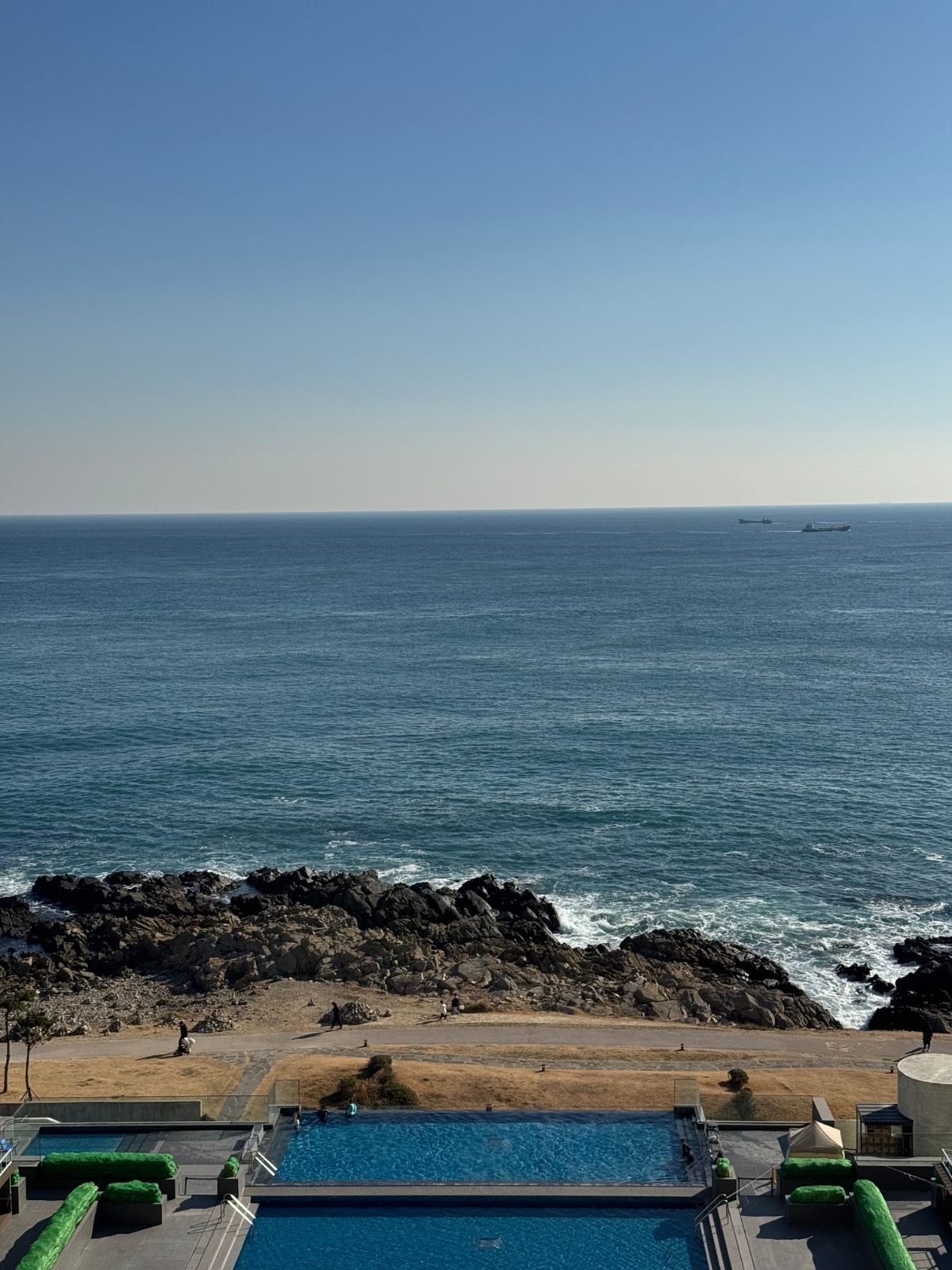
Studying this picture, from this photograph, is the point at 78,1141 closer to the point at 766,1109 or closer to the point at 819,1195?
the point at 766,1109

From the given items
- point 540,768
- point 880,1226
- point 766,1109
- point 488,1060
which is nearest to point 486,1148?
point 488,1060

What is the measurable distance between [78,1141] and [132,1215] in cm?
523

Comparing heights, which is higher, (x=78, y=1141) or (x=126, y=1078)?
(x=78, y=1141)

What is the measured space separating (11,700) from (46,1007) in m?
58.4

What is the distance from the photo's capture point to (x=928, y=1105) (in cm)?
3161

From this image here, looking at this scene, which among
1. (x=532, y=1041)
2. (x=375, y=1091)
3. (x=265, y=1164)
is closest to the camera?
(x=265, y=1164)

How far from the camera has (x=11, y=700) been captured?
103 m

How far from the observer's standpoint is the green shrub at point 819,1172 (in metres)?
30.0

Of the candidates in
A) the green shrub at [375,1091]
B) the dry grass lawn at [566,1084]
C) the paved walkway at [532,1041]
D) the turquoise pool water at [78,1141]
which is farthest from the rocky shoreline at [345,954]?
the turquoise pool water at [78,1141]

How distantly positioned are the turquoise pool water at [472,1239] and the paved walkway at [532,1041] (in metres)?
11.6

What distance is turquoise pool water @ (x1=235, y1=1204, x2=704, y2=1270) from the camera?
92.8 feet

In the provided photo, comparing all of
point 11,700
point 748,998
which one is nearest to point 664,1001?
point 748,998

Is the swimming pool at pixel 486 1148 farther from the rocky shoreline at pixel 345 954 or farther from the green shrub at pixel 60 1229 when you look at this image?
the rocky shoreline at pixel 345 954

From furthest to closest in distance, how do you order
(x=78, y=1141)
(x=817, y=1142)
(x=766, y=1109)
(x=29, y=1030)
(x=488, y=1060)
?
(x=488, y=1060)
(x=29, y=1030)
(x=766, y=1109)
(x=78, y=1141)
(x=817, y=1142)
